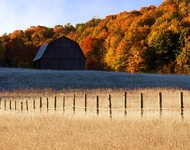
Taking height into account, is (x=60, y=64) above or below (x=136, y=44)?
below

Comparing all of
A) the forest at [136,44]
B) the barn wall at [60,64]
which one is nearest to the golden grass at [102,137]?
the barn wall at [60,64]

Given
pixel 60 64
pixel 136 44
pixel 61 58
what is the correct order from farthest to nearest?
pixel 136 44 → pixel 61 58 → pixel 60 64

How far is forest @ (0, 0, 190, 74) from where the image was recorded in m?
87.7

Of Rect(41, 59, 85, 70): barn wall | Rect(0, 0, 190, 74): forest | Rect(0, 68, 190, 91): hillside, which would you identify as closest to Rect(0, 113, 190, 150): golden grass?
Rect(0, 68, 190, 91): hillside

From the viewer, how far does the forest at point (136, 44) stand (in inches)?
3452

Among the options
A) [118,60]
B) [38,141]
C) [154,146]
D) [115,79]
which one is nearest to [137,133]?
[154,146]

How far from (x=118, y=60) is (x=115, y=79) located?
39.8 m

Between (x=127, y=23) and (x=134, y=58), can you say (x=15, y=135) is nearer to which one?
(x=134, y=58)

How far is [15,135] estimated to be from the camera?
1300cm

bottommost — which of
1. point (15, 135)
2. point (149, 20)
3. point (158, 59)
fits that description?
point (15, 135)

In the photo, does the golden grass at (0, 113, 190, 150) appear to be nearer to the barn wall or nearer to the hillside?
the hillside

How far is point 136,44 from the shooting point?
91688 mm

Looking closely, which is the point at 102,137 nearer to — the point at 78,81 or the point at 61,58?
the point at 78,81

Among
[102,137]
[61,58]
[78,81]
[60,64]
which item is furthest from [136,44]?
[102,137]
